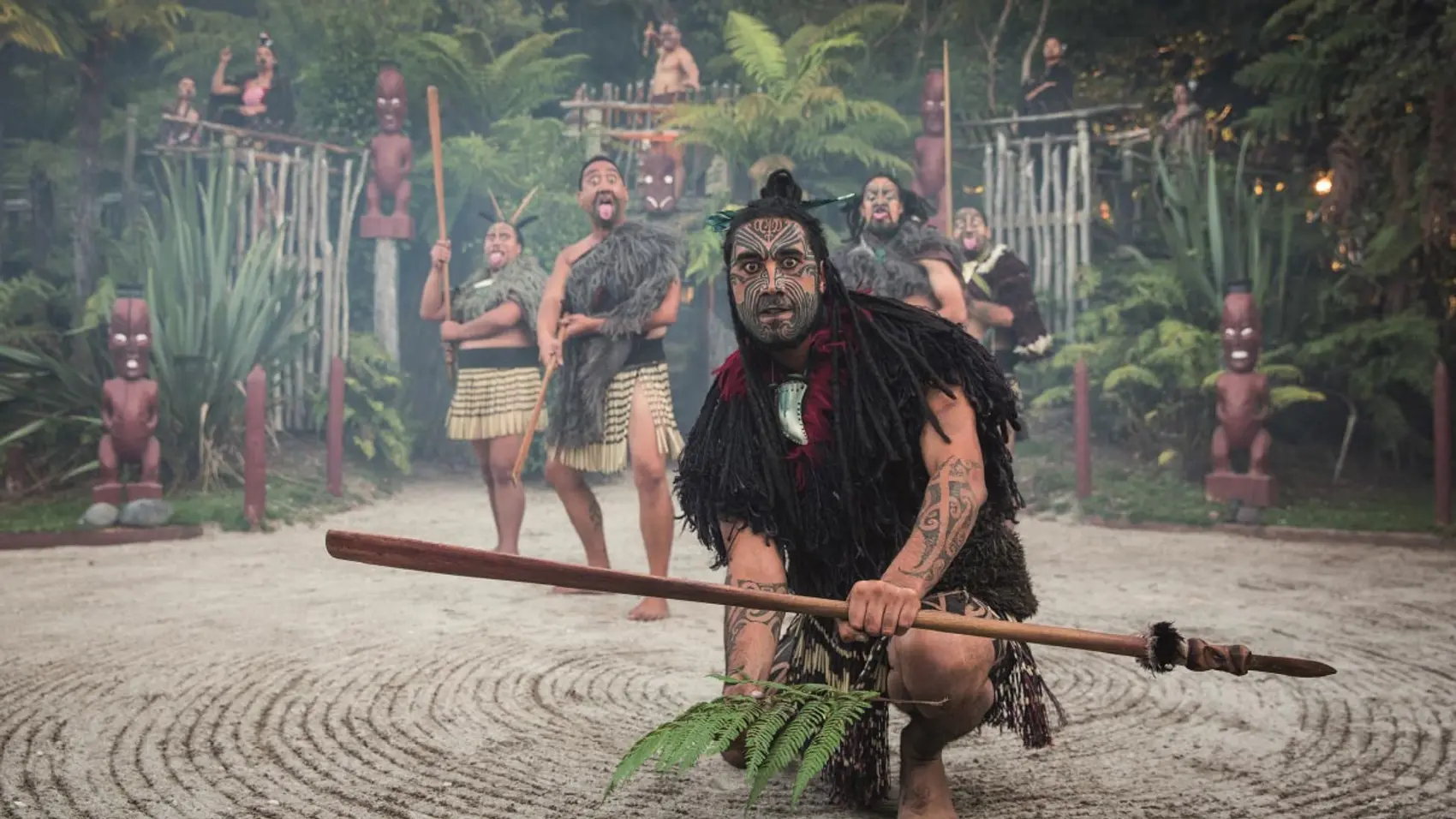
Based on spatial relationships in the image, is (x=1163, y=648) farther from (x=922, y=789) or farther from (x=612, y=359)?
(x=612, y=359)

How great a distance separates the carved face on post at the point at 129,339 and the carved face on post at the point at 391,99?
3566mm

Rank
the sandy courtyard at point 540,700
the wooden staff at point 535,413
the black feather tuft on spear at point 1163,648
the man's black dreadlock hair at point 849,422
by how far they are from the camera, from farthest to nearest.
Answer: the wooden staff at point 535,413
the sandy courtyard at point 540,700
the man's black dreadlock hair at point 849,422
the black feather tuft on spear at point 1163,648

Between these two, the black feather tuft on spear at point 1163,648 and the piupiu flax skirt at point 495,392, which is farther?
the piupiu flax skirt at point 495,392

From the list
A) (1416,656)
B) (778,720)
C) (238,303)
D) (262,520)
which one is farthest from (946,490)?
(238,303)

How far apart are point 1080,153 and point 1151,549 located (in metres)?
4.34

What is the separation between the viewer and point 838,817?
2.56m

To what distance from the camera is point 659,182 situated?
36.1 ft

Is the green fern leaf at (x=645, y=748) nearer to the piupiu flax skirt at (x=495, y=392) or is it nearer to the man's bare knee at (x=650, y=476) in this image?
the man's bare knee at (x=650, y=476)

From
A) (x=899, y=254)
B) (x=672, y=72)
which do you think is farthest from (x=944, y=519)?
(x=672, y=72)

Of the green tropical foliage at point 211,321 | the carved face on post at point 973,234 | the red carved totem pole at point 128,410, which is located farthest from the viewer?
the green tropical foliage at point 211,321

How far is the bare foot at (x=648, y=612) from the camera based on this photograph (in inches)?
192

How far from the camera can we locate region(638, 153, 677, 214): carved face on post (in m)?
11.0

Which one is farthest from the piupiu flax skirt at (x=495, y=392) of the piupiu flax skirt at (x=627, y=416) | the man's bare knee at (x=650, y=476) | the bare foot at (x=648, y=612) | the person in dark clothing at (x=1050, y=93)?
the person in dark clothing at (x=1050, y=93)

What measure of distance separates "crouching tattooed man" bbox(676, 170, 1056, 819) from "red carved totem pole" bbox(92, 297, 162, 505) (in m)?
5.65
